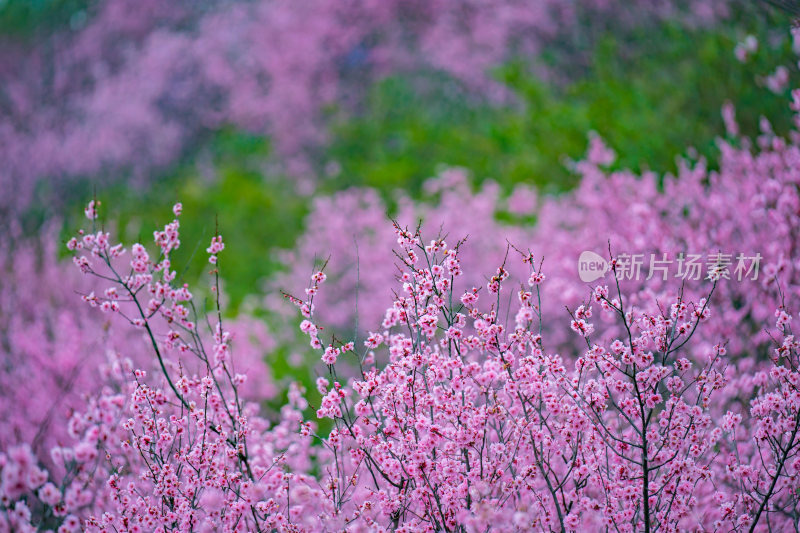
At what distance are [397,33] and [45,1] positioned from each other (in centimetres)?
1043

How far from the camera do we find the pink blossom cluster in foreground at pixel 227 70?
12.1 meters

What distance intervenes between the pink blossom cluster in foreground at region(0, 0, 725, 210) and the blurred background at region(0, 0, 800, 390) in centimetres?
4

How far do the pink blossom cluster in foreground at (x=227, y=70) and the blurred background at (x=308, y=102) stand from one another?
4 cm

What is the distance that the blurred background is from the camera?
8539mm

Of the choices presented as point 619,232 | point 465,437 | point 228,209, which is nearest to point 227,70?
Answer: point 228,209

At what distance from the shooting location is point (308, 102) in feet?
40.9

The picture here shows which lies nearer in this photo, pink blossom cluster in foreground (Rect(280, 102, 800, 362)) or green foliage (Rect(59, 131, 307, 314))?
pink blossom cluster in foreground (Rect(280, 102, 800, 362))

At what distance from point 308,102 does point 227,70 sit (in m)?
2.62

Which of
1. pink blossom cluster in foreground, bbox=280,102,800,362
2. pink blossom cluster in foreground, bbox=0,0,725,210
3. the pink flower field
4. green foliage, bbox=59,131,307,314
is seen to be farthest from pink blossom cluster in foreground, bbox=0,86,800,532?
pink blossom cluster in foreground, bbox=0,0,725,210

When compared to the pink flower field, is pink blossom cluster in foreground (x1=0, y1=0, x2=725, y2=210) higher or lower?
higher

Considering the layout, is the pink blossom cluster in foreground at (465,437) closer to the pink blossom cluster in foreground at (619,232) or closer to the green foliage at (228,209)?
the pink blossom cluster in foreground at (619,232)

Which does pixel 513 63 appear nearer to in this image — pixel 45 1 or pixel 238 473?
A: pixel 238 473

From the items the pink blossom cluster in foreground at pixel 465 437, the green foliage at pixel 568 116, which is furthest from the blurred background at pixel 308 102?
the pink blossom cluster in foreground at pixel 465 437

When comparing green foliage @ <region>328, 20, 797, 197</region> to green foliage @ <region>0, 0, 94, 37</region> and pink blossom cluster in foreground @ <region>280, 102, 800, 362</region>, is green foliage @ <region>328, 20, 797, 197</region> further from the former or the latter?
green foliage @ <region>0, 0, 94, 37</region>
